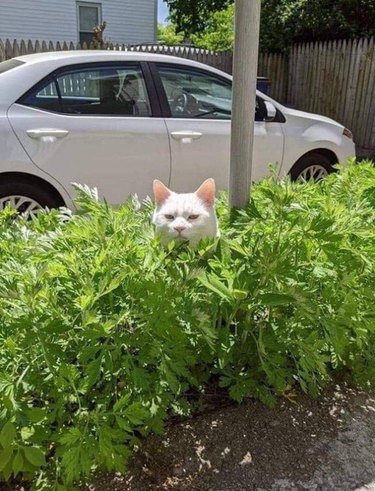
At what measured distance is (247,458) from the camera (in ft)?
7.06

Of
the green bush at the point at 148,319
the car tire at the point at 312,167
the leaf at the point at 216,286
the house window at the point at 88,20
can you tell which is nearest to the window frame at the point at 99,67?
the car tire at the point at 312,167

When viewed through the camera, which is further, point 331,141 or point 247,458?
point 331,141

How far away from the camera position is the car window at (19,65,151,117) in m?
4.55

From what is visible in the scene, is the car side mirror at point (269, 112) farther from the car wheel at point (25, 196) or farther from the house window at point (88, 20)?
the house window at point (88, 20)

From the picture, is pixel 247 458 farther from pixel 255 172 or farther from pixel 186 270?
pixel 255 172

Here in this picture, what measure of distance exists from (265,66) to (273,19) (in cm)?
139

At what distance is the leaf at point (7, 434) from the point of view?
1.61 metres

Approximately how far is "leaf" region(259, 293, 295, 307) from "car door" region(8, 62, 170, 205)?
3.07 metres

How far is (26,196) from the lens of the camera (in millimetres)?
4473

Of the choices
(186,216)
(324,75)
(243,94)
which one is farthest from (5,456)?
(324,75)

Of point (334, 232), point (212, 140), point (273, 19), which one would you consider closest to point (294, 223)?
point (334, 232)

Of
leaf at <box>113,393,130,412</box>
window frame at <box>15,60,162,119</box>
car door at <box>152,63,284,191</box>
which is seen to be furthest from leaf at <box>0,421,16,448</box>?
car door at <box>152,63,284,191</box>

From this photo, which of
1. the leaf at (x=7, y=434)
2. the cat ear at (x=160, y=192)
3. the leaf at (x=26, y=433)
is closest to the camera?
the leaf at (x=7, y=434)

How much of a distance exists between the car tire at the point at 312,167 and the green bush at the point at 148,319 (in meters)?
3.44
